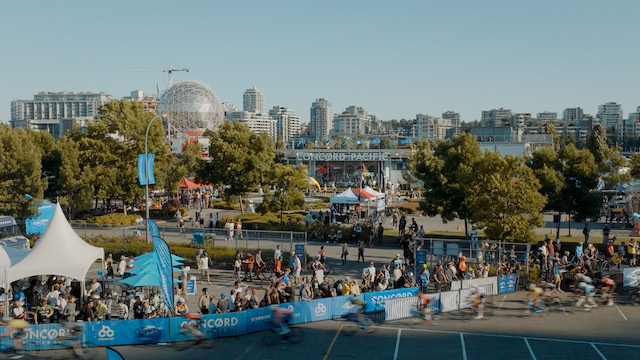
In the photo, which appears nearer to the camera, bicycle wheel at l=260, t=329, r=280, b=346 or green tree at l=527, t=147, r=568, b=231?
bicycle wheel at l=260, t=329, r=280, b=346

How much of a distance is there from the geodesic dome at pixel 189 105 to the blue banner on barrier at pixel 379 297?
132 meters

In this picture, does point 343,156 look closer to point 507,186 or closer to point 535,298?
point 507,186

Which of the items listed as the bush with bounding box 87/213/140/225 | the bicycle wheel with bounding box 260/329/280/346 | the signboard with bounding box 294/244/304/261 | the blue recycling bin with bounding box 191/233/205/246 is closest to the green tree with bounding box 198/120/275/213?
the bush with bounding box 87/213/140/225

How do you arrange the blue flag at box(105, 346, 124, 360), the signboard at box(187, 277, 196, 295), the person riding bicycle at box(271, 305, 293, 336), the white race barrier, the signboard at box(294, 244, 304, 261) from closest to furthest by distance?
the blue flag at box(105, 346, 124, 360) < the person riding bicycle at box(271, 305, 293, 336) < the white race barrier < the signboard at box(187, 277, 196, 295) < the signboard at box(294, 244, 304, 261)

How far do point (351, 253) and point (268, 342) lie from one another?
1452cm

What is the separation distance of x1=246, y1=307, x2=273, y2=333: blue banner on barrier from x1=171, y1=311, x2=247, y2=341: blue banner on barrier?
174 millimetres

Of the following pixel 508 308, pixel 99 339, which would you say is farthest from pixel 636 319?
pixel 99 339

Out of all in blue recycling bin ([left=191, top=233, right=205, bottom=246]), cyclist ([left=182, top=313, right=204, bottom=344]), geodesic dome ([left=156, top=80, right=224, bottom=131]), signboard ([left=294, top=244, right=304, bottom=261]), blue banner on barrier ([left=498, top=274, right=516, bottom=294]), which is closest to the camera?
cyclist ([left=182, top=313, right=204, bottom=344])

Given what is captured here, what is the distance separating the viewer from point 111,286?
23.6 m

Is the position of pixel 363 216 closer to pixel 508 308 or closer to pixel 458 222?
pixel 458 222

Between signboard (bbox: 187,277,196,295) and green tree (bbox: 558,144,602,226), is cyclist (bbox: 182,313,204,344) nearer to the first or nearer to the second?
signboard (bbox: 187,277,196,295)

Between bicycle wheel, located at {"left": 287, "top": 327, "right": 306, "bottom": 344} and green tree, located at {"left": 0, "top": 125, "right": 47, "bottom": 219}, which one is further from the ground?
green tree, located at {"left": 0, "top": 125, "right": 47, "bottom": 219}

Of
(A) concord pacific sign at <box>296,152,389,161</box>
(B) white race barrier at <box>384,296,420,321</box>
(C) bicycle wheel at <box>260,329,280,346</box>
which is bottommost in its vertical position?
(C) bicycle wheel at <box>260,329,280,346</box>

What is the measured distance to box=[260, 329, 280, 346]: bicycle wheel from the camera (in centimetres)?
1716
